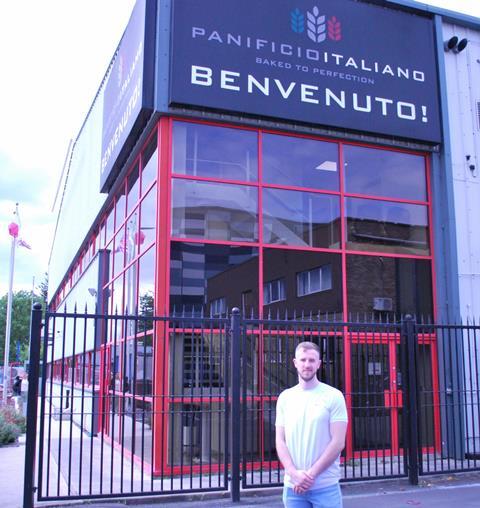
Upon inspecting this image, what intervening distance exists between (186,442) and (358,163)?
5.90m

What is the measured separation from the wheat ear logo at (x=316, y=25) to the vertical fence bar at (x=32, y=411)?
6996 mm

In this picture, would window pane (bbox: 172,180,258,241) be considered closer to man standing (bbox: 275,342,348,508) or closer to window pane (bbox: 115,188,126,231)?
window pane (bbox: 115,188,126,231)

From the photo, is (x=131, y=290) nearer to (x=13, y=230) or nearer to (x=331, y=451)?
(x=331, y=451)

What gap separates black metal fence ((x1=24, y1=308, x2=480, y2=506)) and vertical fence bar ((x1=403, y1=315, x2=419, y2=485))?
14mm

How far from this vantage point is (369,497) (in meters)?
7.56

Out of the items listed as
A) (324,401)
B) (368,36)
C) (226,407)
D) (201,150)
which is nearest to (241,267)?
(201,150)

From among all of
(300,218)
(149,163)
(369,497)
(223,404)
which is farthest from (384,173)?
(369,497)

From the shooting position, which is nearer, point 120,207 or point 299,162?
point 299,162

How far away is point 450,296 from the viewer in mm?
11102

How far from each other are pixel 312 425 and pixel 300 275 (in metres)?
6.53

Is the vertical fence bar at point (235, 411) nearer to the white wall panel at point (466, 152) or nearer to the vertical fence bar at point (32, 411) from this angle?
the vertical fence bar at point (32, 411)

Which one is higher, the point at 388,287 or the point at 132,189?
the point at 132,189

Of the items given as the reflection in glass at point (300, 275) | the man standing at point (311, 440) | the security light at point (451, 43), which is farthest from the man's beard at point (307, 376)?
the security light at point (451, 43)

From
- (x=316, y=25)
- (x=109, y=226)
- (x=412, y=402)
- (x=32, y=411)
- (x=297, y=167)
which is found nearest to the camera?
(x=32, y=411)
